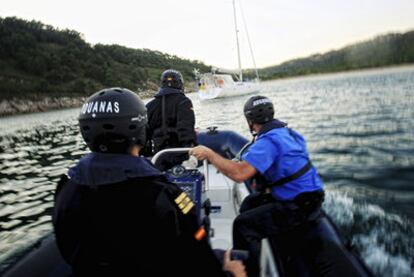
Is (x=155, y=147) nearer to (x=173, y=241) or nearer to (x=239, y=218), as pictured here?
(x=239, y=218)

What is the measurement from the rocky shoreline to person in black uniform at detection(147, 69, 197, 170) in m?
57.1

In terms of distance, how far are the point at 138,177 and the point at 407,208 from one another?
5157 millimetres

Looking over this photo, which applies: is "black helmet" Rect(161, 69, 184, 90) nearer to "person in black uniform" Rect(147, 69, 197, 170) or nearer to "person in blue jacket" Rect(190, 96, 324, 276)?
"person in black uniform" Rect(147, 69, 197, 170)

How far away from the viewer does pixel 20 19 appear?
112562 millimetres

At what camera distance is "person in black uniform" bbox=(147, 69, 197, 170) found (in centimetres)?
434

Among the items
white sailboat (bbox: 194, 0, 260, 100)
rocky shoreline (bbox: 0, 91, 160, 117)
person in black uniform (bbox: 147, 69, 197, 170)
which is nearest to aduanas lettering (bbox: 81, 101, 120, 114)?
person in black uniform (bbox: 147, 69, 197, 170)

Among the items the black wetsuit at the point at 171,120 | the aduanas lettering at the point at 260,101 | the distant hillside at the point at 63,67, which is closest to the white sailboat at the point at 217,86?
the distant hillside at the point at 63,67

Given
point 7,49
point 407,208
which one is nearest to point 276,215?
point 407,208

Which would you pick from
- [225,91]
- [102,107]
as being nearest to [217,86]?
[225,91]

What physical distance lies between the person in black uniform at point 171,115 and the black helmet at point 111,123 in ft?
9.18

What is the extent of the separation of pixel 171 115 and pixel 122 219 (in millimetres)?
3212

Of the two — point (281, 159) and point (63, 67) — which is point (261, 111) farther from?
point (63, 67)

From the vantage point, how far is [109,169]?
4.23 ft

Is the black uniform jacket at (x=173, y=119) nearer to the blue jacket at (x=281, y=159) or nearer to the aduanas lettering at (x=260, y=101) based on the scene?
the aduanas lettering at (x=260, y=101)
